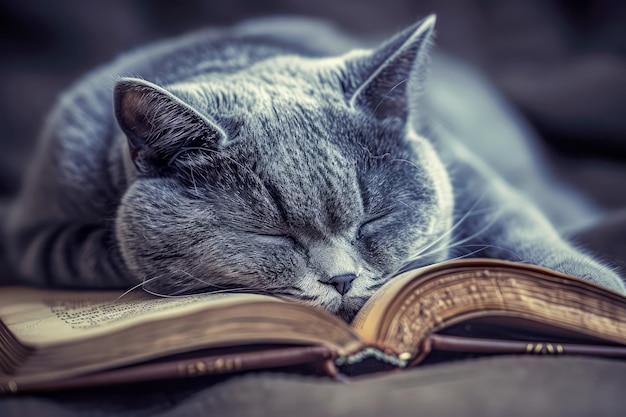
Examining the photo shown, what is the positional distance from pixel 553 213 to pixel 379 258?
68 cm

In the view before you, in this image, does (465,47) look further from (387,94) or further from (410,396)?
(410,396)

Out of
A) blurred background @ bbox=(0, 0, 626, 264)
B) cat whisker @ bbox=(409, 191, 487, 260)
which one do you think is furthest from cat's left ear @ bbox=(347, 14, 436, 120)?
blurred background @ bbox=(0, 0, 626, 264)

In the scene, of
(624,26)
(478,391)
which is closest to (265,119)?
(478,391)

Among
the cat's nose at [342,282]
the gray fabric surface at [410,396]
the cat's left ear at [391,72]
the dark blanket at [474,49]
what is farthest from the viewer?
the dark blanket at [474,49]

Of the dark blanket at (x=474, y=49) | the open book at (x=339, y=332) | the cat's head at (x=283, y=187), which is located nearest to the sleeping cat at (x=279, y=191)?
the cat's head at (x=283, y=187)

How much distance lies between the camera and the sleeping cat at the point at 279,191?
2.58 feet

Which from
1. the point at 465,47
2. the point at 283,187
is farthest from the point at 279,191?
the point at 465,47

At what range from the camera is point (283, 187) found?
2.57ft

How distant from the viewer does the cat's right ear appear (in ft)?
2.54

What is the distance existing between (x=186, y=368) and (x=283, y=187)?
→ 28 cm

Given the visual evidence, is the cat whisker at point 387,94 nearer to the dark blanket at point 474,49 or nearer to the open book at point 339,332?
the open book at point 339,332

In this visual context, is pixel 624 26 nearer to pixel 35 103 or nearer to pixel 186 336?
pixel 186 336

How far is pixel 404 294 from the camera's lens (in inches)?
25.3

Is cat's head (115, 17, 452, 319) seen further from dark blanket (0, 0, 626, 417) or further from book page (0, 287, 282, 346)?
dark blanket (0, 0, 626, 417)
